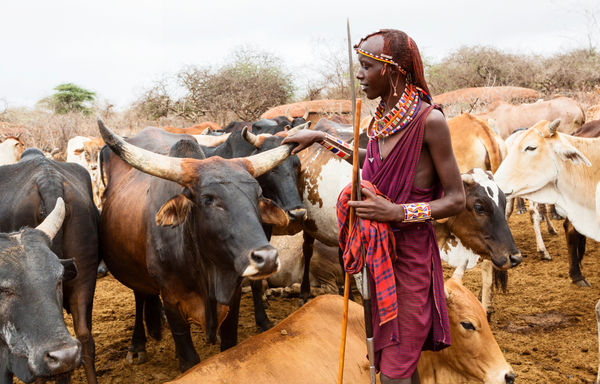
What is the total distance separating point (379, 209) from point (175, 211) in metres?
1.33

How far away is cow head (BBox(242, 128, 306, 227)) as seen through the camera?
13.5 ft

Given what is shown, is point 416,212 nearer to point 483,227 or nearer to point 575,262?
point 483,227

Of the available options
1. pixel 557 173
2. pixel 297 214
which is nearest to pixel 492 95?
pixel 557 173

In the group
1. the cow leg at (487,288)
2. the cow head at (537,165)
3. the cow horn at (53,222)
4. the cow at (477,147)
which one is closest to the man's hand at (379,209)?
the cow horn at (53,222)

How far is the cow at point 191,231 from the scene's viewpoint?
108 inches

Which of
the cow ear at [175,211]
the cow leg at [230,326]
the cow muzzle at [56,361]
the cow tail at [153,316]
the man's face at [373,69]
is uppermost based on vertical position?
the man's face at [373,69]

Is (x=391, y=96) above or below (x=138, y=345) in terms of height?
above

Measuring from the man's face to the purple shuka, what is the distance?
0.25 meters

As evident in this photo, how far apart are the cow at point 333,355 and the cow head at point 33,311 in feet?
2.55

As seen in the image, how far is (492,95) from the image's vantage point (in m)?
17.6

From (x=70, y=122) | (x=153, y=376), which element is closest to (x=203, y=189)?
(x=153, y=376)

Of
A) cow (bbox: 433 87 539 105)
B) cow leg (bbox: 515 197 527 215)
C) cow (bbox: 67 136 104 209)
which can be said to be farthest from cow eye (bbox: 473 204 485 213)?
cow (bbox: 433 87 539 105)

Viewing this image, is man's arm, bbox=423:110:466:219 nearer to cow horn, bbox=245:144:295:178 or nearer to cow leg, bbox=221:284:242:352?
cow horn, bbox=245:144:295:178

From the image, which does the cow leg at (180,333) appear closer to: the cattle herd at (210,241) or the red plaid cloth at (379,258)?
the cattle herd at (210,241)
